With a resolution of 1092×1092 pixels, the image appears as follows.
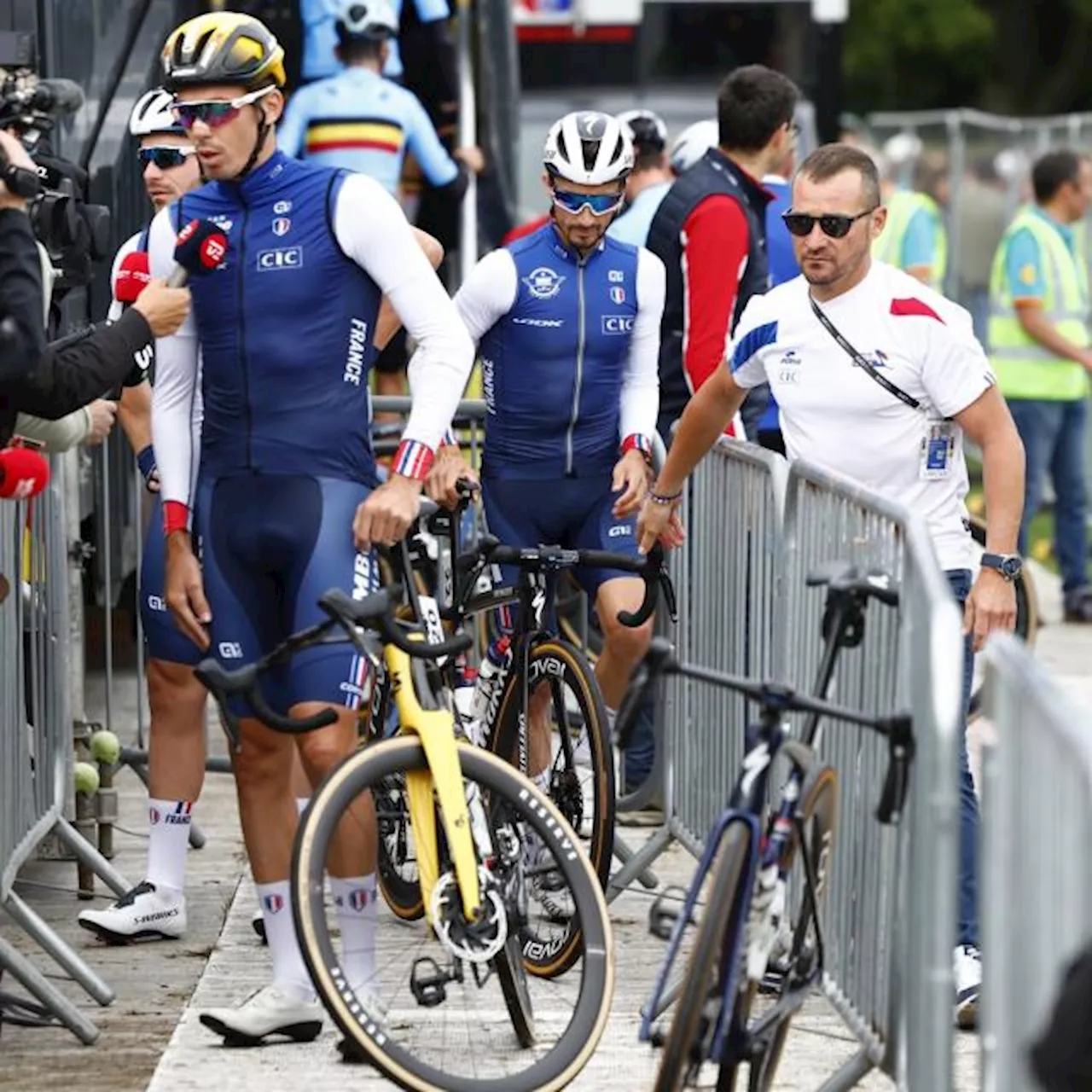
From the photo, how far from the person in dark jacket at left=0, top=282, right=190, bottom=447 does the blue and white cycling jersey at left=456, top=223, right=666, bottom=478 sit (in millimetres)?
1759

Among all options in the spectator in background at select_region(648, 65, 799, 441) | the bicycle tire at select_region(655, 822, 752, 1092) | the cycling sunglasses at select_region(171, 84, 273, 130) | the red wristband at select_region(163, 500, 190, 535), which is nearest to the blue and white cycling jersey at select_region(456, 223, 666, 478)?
the spectator in background at select_region(648, 65, 799, 441)

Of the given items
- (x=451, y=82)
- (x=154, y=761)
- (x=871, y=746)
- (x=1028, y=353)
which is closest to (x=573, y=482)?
(x=154, y=761)

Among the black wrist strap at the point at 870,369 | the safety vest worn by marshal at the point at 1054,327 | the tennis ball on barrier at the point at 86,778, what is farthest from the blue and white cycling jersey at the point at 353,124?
the black wrist strap at the point at 870,369

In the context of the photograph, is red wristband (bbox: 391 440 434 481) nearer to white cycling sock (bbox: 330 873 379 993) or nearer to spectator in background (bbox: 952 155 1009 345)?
white cycling sock (bbox: 330 873 379 993)

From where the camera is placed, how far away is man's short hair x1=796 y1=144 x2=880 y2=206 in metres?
6.84

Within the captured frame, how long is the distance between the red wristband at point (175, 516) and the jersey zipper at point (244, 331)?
239mm

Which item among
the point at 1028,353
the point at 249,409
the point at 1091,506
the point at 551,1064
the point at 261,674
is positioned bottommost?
the point at 1091,506

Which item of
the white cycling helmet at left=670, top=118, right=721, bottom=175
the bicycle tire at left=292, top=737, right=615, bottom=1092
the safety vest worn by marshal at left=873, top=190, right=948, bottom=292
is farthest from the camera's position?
the safety vest worn by marshal at left=873, top=190, right=948, bottom=292

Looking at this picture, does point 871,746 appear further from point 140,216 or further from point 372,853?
point 140,216

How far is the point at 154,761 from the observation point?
7.82 meters

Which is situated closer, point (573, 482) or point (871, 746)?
point (871, 746)

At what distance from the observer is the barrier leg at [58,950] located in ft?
22.6

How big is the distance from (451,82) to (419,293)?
7698 millimetres

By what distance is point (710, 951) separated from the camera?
512 centimetres
